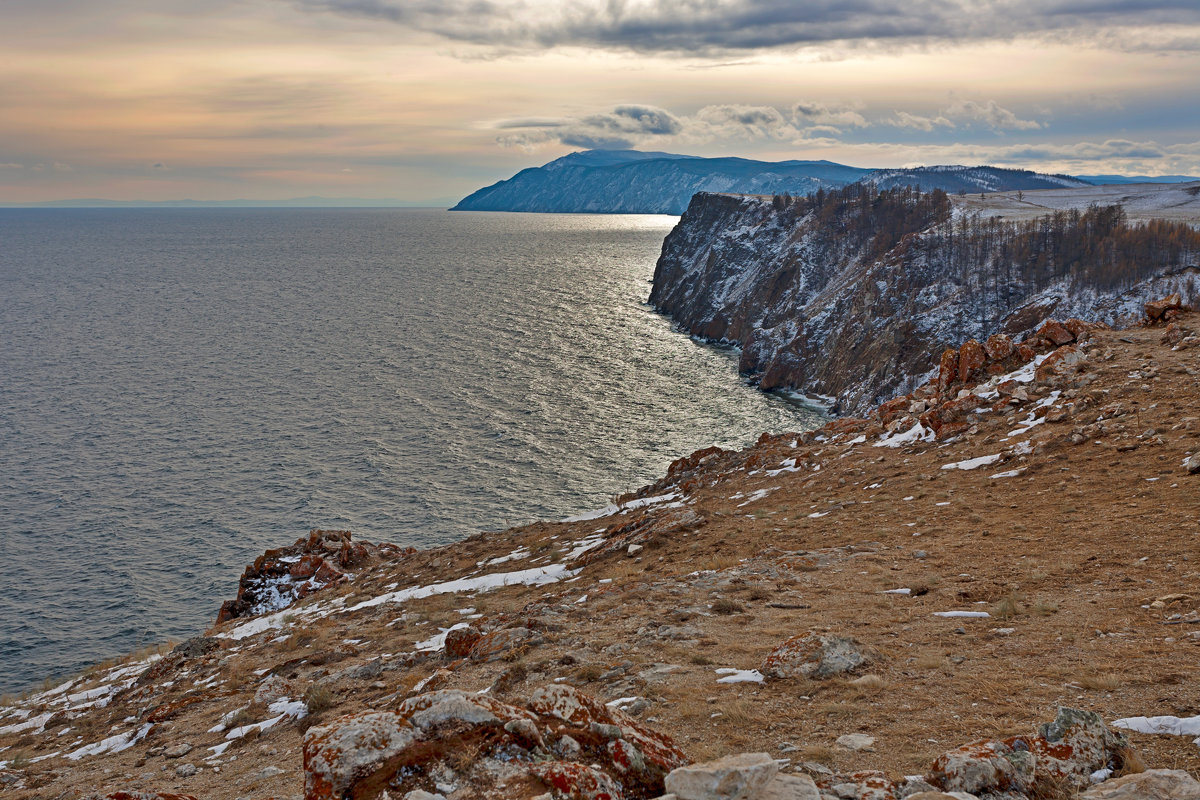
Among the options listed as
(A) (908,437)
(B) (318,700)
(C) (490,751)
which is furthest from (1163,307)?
(B) (318,700)

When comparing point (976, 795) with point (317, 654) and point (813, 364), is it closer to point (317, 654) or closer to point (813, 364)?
point (317, 654)

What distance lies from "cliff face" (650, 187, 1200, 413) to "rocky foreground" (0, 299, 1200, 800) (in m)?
36.3

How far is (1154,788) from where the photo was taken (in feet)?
18.1

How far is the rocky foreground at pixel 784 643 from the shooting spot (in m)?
6.73

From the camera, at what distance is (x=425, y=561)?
27.1 m

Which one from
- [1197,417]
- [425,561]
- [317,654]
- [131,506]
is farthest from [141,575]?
[1197,417]

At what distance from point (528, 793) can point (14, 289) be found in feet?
592

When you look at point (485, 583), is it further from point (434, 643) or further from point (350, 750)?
point (350, 750)

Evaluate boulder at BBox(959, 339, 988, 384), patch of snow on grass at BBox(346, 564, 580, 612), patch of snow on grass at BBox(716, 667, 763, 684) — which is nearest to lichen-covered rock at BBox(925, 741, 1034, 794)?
patch of snow on grass at BBox(716, 667, 763, 684)

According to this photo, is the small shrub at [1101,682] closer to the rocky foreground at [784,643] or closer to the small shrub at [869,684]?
the rocky foreground at [784,643]

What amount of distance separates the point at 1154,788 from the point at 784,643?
5.83 meters

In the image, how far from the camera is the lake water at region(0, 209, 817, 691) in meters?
39.7

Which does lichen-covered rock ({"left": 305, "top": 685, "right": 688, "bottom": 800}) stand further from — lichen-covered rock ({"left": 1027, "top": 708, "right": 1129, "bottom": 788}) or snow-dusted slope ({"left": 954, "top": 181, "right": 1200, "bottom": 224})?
snow-dusted slope ({"left": 954, "top": 181, "right": 1200, "bottom": 224})

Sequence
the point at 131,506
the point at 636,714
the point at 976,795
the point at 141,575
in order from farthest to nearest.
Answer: the point at 131,506 < the point at 141,575 < the point at 636,714 < the point at 976,795
